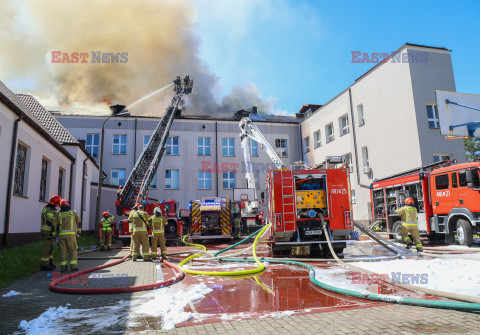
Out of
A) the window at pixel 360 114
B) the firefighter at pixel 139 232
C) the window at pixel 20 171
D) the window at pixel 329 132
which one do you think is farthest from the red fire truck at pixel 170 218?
the window at pixel 329 132

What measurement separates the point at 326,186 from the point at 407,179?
18.6ft

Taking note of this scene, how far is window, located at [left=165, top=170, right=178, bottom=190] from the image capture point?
28.0 meters

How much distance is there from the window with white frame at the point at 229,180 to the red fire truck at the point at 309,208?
1887cm

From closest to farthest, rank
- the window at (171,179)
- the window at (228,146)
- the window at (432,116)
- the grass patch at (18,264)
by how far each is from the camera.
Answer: the grass patch at (18,264) < the window at (432,116) < the window at (171,179) < the window at (228,146)

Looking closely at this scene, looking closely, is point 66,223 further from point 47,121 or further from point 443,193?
point 443,193

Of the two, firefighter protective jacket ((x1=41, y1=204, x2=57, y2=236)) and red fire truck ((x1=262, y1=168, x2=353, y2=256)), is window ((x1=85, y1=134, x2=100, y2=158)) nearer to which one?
firefighter protective jacket ((x1=41, y1=204, x2=57, y2=236))

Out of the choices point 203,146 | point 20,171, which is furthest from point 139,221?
point 203,146

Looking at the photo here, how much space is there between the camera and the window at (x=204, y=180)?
28609 mm

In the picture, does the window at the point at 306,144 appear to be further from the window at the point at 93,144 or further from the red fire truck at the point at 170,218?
the window at the point at 93,144

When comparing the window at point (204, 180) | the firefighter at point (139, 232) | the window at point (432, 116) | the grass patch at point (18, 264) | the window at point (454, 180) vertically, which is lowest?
the grass patch at point (18, 264)

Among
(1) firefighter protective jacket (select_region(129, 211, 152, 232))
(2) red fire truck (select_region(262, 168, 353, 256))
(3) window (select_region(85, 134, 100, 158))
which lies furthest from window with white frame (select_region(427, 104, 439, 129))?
(3) window (select_region(85, 134, 100, 158))

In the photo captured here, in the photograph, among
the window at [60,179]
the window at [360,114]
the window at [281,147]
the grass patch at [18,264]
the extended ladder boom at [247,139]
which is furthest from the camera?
the window at [281,147]

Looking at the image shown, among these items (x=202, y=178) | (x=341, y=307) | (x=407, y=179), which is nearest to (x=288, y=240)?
(x=341, y=307)

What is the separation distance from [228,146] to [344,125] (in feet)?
34.6
